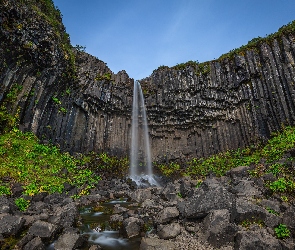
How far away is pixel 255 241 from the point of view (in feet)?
15.5

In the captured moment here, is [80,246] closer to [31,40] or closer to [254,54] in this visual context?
[31,40]

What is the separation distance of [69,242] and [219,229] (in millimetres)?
4020

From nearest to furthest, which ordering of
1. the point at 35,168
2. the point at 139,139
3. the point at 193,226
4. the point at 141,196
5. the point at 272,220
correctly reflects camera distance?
the point at 272,220 < the point at 193,226 < the point at 141,196 < the point at 35,168 < the point at 139,139

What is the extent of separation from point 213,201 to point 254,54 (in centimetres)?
2439

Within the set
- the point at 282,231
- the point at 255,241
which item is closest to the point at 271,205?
the point at 282,231

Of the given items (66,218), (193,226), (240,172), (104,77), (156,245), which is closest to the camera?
(156,245)

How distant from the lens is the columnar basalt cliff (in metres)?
17.7

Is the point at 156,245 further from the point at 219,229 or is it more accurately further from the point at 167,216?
the point at 167,216

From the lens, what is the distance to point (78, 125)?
24.1 m

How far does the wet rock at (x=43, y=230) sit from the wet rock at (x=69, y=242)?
505mm

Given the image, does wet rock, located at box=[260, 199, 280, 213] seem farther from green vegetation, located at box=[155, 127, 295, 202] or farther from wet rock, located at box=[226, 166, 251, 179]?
wet rock, located at box=[226, 166, 251, 179]

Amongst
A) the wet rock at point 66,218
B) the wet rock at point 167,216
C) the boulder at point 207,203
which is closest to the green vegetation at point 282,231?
the boulder at point 207,203

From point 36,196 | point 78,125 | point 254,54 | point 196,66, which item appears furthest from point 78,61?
point 254,54

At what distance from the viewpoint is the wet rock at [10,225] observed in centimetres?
603
